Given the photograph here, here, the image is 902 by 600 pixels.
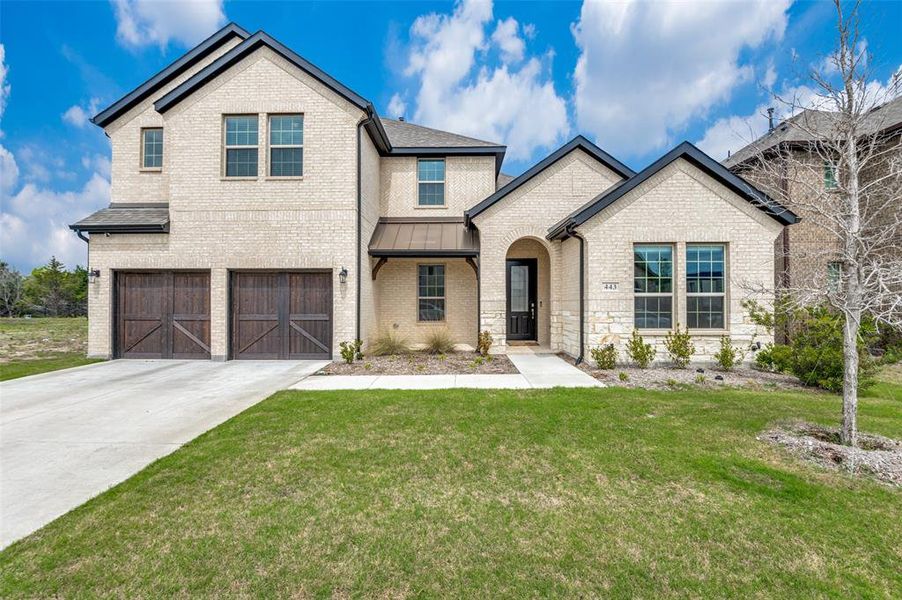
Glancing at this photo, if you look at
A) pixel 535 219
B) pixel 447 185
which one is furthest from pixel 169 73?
pixel 535 219

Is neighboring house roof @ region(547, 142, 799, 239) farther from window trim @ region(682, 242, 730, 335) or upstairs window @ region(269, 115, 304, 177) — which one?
upstairs window @ region(269, 115, 304, 177)

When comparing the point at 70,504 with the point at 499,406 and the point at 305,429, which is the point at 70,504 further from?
the point at 499,406

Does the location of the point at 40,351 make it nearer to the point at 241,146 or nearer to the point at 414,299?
the point at 241,146

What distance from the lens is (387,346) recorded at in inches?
480

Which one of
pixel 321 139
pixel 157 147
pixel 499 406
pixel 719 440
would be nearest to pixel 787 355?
pixel 719 440

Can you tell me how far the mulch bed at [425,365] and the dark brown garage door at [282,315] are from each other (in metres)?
1.41

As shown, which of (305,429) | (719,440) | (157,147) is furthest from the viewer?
(157,147)

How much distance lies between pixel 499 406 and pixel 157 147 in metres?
13.8

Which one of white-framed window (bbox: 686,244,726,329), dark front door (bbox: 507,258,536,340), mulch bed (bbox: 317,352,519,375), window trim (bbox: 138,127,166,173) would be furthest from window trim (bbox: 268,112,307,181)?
white-framed window (bbox: 686,244,726,329)

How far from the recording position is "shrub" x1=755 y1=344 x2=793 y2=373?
8625mm

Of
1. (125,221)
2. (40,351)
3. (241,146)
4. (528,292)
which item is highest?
(241,146)

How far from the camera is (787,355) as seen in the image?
28.3 ft

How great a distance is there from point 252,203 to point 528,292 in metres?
9.59

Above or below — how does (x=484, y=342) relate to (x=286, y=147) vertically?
below
